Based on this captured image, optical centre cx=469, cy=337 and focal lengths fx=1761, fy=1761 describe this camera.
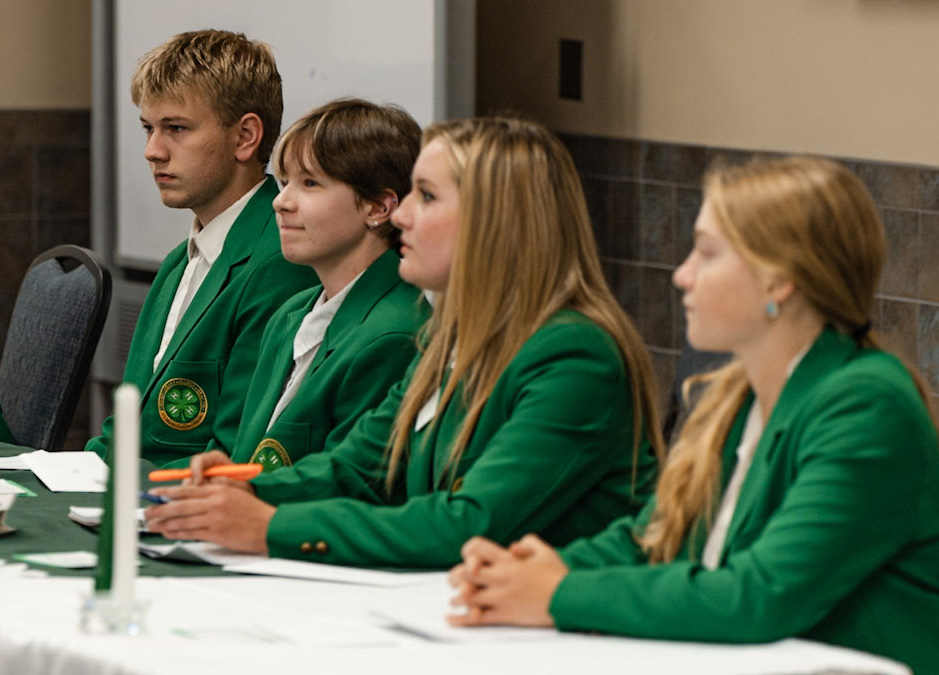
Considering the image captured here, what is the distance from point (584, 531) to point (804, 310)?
481 mm

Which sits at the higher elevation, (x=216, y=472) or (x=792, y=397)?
(x=792, y=397)

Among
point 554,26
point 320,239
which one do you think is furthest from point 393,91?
point 320,239

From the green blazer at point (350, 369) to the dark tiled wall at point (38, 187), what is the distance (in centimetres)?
301

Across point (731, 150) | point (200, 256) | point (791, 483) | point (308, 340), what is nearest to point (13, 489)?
point (308, 340)

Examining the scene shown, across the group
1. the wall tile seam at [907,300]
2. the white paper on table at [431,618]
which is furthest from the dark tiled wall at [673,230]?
the white paper on table at [431,618]

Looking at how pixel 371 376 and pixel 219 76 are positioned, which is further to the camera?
pixel 219 76

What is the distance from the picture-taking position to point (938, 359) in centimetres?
361

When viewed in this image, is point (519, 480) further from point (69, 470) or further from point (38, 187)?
point (38, 187)

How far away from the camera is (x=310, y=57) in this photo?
4605 millimetres

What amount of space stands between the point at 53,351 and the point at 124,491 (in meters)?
1.82

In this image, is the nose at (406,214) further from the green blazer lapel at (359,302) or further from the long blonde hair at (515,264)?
the green blazer lapel at (359,302)

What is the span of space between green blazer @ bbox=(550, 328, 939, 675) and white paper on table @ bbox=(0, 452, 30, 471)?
1.15 metres

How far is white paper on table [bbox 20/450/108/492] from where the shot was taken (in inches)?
97.7

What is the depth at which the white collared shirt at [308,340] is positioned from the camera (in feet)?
8.58
